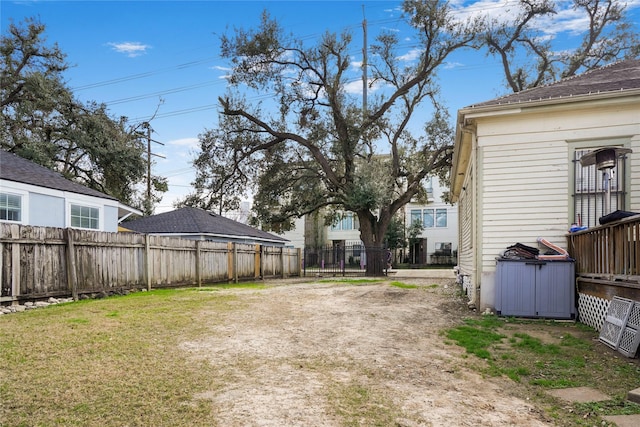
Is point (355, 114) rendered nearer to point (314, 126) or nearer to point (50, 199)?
point (314, 126)

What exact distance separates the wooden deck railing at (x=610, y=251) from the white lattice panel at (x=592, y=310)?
0.35m

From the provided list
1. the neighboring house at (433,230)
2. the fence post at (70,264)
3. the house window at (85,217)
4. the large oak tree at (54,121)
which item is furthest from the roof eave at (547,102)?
the neighboring house at (433,230)

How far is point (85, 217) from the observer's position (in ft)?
48.8

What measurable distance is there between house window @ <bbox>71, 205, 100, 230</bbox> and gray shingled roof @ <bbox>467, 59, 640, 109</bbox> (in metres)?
12.2

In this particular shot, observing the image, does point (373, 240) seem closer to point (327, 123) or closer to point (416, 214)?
point (327, 123)

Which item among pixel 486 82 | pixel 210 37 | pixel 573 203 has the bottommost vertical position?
pixel 573 203

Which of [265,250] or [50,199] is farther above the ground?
[50,199]

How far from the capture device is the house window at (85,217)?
14352 millimetres

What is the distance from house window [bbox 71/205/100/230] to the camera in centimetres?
1435

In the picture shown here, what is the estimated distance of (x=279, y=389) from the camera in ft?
12.6

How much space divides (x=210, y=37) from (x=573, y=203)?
65.2 feet

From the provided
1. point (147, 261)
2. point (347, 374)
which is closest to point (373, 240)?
point (147, 261)

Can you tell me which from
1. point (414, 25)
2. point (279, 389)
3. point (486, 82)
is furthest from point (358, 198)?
point (279, 389)

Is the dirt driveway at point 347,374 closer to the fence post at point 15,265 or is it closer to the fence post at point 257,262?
the fence post at point 15,265
